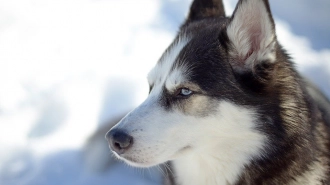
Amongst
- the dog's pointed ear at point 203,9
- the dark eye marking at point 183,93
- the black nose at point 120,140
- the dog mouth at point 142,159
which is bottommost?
the dog mouth at point 142,159

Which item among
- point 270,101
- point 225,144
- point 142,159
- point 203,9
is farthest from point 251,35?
point 142,159

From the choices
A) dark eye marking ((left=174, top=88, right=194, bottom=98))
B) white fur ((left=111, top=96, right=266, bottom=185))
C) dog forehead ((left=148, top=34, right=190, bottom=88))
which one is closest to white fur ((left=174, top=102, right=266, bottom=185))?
white fur ((left=111, top=96, right=266, bottom=185))

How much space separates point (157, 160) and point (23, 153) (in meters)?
2.02

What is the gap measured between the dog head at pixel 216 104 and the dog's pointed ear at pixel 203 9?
469 mm

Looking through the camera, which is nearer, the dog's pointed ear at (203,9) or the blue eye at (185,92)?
the blue eye at (185,92)

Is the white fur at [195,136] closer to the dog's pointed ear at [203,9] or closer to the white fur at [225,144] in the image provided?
the white fur at [225,144]

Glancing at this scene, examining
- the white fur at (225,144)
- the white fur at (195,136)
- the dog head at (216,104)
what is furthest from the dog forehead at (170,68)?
the white fur at (225,144)

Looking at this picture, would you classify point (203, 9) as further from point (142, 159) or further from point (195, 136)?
point (142, 159)

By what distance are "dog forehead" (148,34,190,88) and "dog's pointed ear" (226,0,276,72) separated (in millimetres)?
245

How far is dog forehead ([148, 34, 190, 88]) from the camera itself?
1990mm

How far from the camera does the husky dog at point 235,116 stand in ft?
6.13

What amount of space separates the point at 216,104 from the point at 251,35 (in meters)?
0.33

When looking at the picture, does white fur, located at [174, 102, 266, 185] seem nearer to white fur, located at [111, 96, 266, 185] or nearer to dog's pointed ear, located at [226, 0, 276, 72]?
white fur, located at [111, 96, 266, 185]

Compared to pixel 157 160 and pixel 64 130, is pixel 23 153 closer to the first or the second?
pixel 64 130
